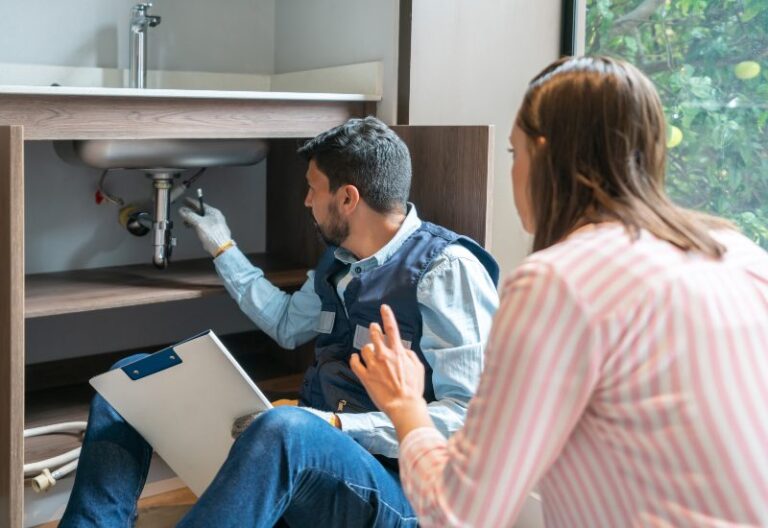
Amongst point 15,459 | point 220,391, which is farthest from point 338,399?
point 15,459

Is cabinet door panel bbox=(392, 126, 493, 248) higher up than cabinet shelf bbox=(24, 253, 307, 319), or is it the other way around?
cabinet door panel bbox=(392, 126, 493, 248)

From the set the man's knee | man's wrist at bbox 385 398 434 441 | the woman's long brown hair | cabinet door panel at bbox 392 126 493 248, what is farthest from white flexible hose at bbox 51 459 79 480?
the woman's long brown hair

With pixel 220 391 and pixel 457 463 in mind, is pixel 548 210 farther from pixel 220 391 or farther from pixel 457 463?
pixel 220 391

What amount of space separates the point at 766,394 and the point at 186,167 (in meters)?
1.47

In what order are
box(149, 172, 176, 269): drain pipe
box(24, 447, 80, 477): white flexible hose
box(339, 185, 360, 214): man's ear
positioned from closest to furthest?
box(339, 185, 360, 214): man's ear, box(24, 447, 80, 477): white flexible hose, box(149, 172, 176, 269): drain pipe

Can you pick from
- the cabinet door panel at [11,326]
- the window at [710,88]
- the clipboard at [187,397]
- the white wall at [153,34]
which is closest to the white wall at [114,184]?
the white wall at [153,34]

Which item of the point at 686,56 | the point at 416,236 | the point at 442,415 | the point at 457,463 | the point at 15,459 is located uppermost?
the point at 686,56

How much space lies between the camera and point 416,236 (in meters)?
1.72

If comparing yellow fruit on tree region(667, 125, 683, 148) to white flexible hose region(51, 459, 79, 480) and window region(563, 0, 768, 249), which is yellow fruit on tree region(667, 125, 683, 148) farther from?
white flexible hose region(51, 459, 79, 480)

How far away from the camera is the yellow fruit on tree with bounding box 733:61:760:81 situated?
1.78 meters

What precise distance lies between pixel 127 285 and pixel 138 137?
413 millimetres

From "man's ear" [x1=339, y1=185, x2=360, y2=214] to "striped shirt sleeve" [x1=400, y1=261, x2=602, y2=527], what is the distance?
0.87 metres

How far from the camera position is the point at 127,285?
209 centimetres

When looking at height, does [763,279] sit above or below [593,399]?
above
